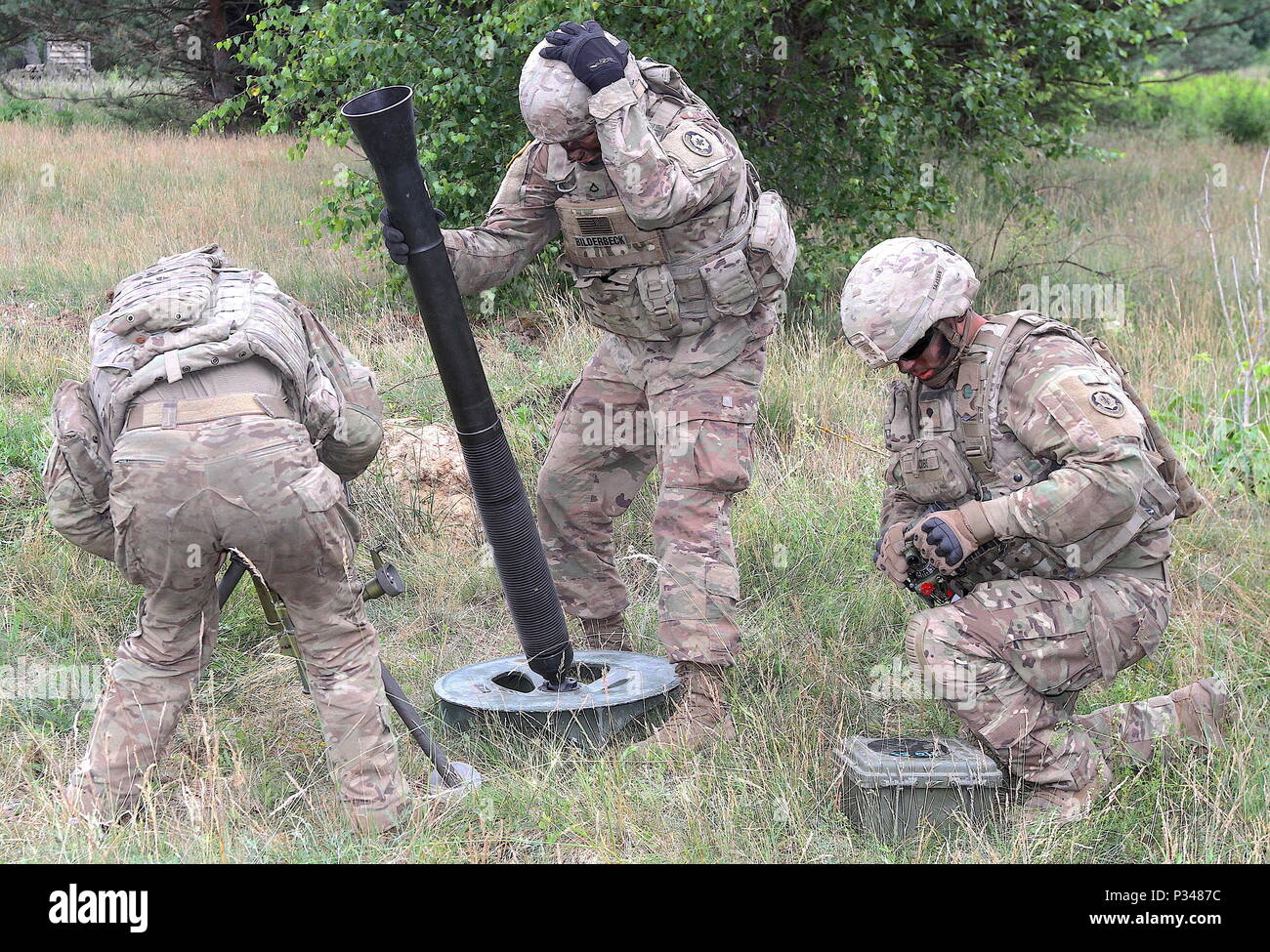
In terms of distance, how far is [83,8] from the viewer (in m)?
17.3

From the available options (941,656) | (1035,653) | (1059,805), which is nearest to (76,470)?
(941,656)

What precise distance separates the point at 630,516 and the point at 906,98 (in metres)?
4.19

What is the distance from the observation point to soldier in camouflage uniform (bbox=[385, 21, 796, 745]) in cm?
373

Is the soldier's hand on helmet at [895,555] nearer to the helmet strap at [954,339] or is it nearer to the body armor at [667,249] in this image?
the helmet strap at [954,339]

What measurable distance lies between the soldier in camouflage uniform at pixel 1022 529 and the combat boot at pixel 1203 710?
373 mm

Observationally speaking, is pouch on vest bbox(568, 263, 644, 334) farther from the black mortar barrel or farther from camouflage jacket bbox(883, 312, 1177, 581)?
camouflage jacket bbox(883, 312, 1177, 581)

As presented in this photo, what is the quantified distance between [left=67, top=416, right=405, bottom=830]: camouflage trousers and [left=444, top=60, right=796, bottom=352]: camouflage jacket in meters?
1.26

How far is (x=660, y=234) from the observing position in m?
4.00

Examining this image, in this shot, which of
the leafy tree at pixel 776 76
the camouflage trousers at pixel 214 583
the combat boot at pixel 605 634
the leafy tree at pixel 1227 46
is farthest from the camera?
the leafy tree at pixel 1227 46

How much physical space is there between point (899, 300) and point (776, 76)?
5.45m

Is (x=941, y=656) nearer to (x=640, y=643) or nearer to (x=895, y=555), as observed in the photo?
(x=895, y=555)

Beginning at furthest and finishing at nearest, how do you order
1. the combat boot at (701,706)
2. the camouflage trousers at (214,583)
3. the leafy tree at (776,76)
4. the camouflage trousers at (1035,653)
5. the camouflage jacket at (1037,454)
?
1. the leafy tree at (776,76)
2. the combat boot at (701,706)
3. the camouflage trousers at (1035,653)
4. the camouflage jacket at (1037,454)
5. the camouflage trousers at (214,583)

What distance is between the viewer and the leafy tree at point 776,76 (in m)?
7.30

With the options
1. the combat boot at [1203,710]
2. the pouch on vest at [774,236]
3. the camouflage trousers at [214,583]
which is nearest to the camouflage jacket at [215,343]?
the camouflage trousers at [214,583]
